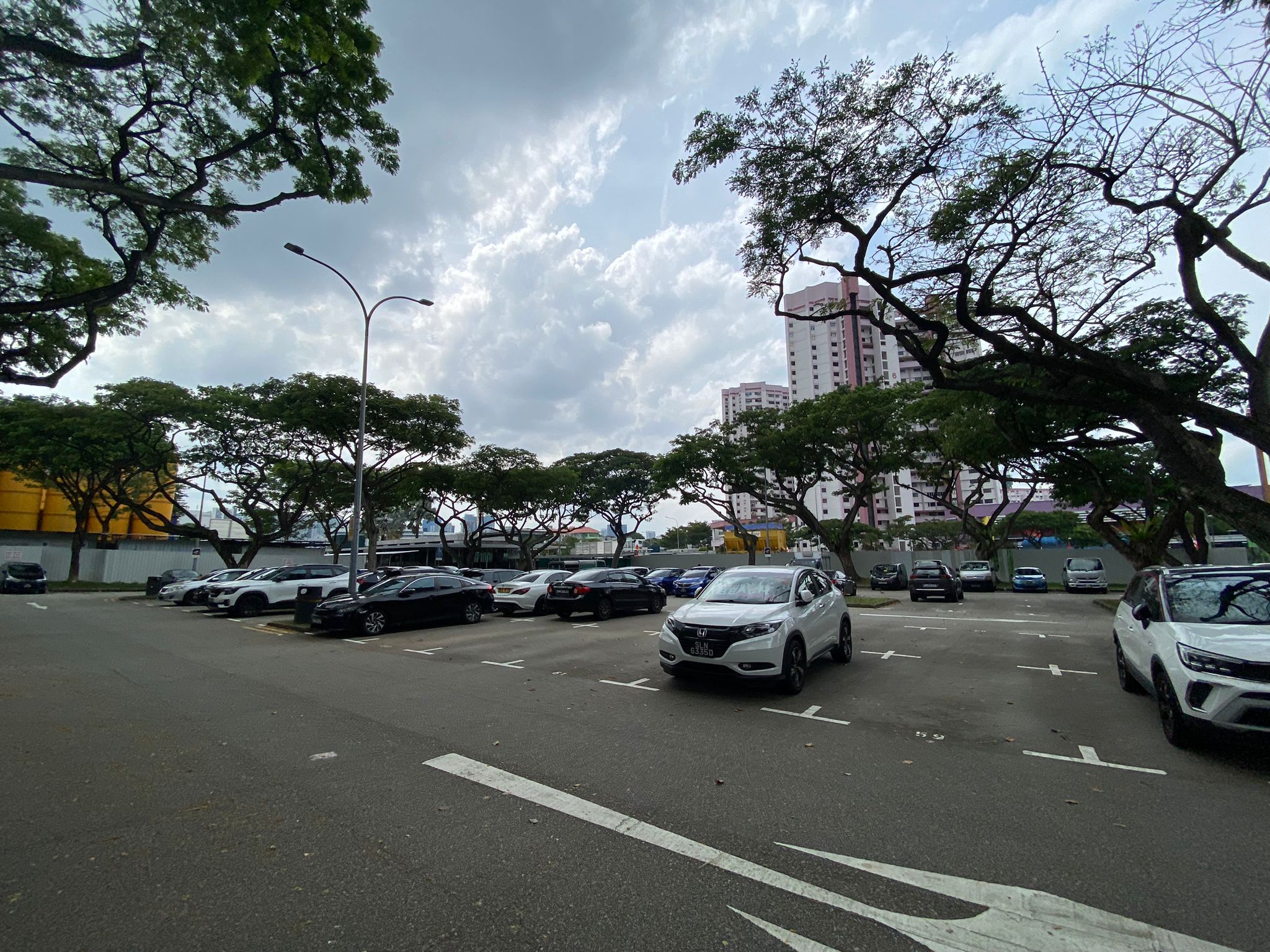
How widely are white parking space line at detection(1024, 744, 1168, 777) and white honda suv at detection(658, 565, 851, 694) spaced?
247 centimetres

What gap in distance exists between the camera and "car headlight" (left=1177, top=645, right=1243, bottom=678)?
4504 mm

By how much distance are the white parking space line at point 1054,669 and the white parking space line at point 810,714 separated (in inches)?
164

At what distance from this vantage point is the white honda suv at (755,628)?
667cm

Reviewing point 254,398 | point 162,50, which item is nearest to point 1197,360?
point 162,50

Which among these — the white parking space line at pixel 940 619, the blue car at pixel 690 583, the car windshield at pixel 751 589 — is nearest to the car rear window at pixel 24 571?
the blue car at pixel 690 583

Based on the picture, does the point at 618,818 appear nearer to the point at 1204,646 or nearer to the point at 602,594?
the point at 1204,646

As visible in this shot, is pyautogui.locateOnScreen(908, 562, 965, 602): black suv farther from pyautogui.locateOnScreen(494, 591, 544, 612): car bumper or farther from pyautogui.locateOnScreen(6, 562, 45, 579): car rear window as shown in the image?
pyautogui.locateOnScreen(6, 562, 45, 579): car rear window

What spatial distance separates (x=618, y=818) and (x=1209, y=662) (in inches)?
190

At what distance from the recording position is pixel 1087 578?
27.5m

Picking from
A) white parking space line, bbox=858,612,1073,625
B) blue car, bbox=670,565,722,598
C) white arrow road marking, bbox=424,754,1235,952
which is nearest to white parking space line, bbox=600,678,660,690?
white arrow road marking, bbox=424,754,1235,952

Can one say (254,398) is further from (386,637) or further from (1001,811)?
(1001,811)

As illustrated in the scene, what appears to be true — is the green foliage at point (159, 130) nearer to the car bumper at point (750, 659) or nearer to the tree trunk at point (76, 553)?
the car bumper at point (750, 659)

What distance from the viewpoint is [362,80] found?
29.2 ft

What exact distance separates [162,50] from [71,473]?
3488 cm
